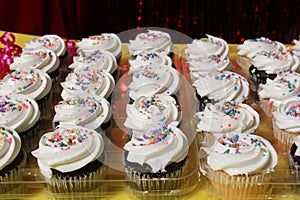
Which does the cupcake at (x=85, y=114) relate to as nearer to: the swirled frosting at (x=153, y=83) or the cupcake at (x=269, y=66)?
the swirled frosting at (x=153, y=83)

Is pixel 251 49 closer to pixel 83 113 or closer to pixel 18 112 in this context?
pixel 83 113

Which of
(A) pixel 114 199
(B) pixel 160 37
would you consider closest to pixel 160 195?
(A) pixel 114 199

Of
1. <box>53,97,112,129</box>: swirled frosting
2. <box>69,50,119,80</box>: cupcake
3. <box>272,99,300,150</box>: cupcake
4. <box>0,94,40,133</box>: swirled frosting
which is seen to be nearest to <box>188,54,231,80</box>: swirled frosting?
<box>69,50,119,80</box>: cupcake

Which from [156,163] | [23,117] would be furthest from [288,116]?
[23,117]

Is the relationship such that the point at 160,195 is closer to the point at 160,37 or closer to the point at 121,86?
the point at 121,86

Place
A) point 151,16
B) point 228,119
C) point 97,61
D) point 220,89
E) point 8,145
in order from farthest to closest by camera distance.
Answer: point 151,16 → point 97,61 → point 220,89 → point 228,119 → point 8,145

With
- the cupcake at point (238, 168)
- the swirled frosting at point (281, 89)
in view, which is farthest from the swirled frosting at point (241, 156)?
the swirled frosting at point (281, 89)
